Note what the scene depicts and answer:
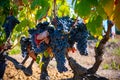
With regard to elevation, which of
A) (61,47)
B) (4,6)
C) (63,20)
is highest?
(4,6)

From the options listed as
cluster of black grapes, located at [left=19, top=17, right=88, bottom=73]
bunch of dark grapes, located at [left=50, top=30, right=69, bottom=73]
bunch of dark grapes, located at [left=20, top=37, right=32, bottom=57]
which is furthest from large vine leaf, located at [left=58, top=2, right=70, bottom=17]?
bunch of dark grapes, located at [left=50, top=30, right=69, bottom=73]

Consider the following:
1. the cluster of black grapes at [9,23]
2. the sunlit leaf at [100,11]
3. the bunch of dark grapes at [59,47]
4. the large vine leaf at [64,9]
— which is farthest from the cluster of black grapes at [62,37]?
the cluster of black grapes at [9,23]

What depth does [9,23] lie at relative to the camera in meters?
4.10

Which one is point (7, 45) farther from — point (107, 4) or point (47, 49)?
point (107, 4)

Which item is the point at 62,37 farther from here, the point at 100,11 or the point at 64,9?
the point at 64,9

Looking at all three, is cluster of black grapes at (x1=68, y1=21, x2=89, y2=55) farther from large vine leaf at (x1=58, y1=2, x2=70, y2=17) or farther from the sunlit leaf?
the sunlit leaf

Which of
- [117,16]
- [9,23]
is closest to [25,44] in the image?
[9,23]

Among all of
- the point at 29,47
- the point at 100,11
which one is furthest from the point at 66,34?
the point at 29,47

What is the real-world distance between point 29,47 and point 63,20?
3.88 feet

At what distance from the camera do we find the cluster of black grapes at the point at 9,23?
13.4ft

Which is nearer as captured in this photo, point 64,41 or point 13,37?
point 64,41

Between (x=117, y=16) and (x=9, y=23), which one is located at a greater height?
(x=9, y=23)

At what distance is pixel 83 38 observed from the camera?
121 inches

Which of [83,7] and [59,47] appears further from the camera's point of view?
[59,47]
